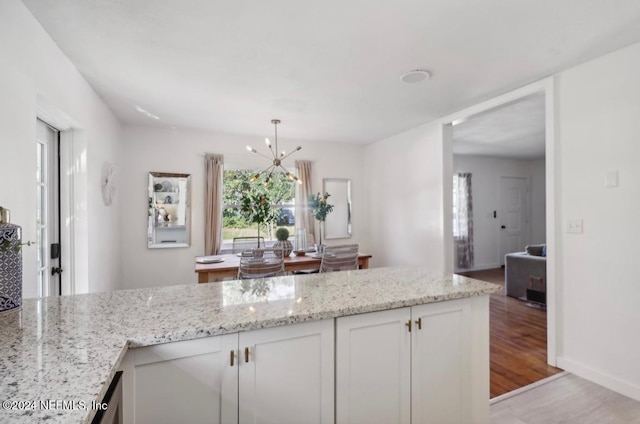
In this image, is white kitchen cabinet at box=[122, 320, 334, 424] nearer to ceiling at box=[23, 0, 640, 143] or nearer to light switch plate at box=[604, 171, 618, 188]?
ceiling at box=[23, 0, 640, 143]

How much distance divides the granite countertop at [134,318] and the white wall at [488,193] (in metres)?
5.54

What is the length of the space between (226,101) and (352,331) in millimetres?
2828

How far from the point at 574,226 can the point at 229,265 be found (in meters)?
3.15

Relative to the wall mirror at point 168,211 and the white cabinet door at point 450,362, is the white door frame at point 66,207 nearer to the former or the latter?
the wall mirror at point 168,211

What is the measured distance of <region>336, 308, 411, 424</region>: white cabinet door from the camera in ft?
4.39

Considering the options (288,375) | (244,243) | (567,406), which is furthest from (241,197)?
(567,406)

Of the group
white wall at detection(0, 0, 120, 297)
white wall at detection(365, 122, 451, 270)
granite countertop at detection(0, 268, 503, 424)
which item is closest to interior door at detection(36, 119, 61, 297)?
white wall at detection(0, 0, 120, 297)

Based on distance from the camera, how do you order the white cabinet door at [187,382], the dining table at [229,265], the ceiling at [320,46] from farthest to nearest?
1. the dining table at [229,265]
2. the ceiling at [320,46]
3. the white cabinet door at [187,382]

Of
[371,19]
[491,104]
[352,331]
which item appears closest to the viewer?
[352,331]

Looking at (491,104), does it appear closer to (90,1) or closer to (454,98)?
(454,98)

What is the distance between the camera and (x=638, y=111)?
7.05 feet

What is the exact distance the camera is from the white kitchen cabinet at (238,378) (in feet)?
3.52

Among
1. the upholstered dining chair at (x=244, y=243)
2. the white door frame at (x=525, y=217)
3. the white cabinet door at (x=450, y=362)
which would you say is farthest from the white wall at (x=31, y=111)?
the white door frame at (x=525, y=217)

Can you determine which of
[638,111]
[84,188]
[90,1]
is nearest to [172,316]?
[90,1]
